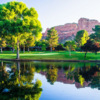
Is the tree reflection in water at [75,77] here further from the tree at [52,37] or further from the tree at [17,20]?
the tree at [52,37]

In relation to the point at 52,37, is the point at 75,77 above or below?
below

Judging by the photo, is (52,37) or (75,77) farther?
(52,37)

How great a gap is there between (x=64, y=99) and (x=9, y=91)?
3.25 m

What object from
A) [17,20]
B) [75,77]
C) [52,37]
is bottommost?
[75,77]

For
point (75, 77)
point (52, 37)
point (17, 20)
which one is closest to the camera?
point (75, 77)

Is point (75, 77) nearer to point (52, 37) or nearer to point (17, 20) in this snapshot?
point (17, 20)

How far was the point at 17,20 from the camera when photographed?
96.0 ft

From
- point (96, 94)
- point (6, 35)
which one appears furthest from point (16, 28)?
point (96, 94)

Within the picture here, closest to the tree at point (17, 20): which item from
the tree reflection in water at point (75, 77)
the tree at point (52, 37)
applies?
the tree reflection in water at point (75, 77)

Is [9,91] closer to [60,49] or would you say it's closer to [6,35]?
[6,35]

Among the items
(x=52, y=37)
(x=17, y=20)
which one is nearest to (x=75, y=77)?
(x=17, y=20)

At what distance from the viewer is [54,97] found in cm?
758

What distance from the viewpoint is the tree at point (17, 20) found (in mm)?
29172

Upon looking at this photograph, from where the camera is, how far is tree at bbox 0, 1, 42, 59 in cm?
2917
